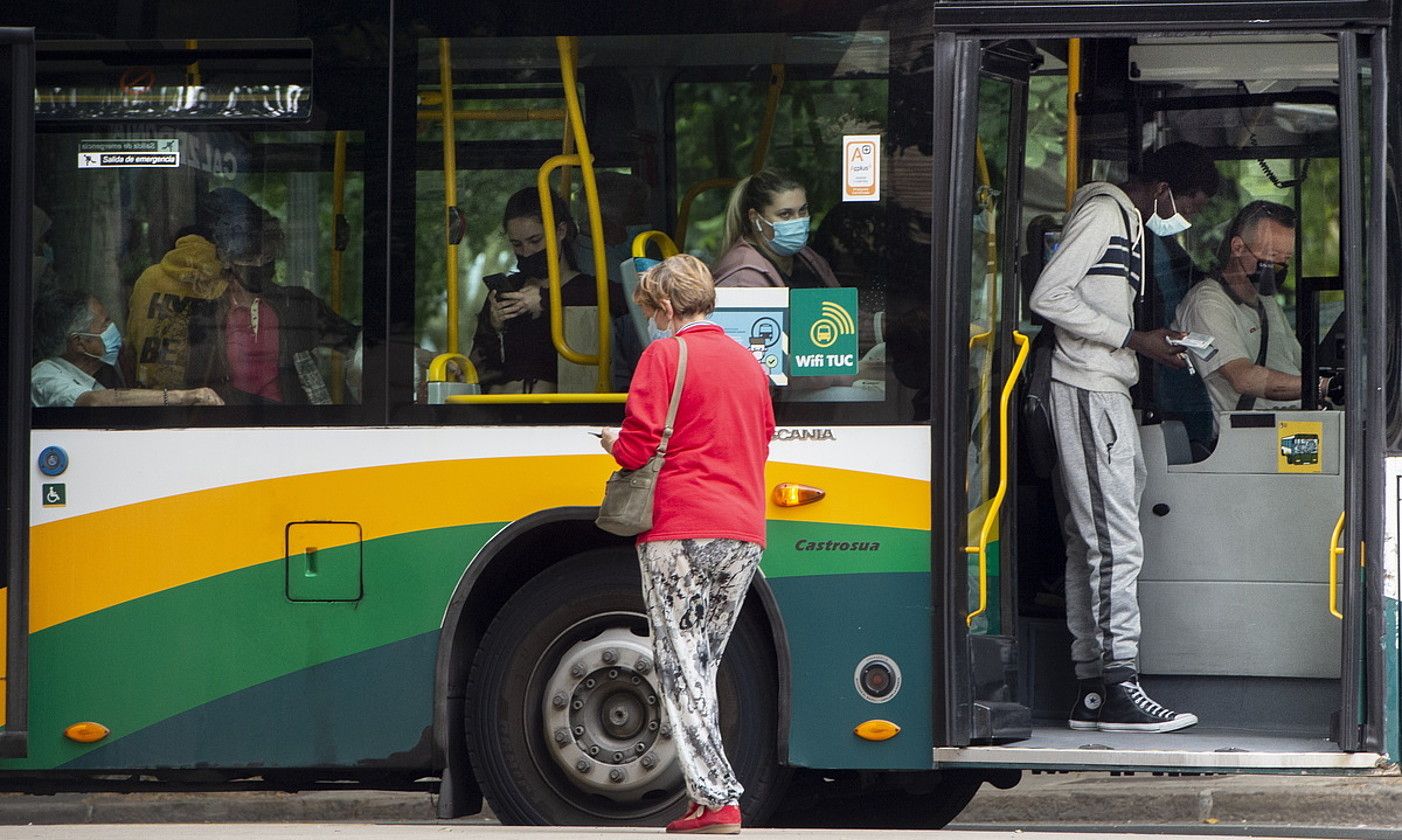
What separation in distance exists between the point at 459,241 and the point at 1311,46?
2963mm

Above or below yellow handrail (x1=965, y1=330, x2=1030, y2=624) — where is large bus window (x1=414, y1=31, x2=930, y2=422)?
above

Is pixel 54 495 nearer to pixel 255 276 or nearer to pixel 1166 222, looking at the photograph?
pixel 255 276

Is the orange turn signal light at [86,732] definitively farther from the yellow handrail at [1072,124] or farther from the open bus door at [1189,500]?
the yellow handrail at [1072,124]

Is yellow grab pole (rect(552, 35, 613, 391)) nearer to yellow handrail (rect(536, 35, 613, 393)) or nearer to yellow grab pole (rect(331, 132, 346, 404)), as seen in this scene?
yellow handrail (rect(536, 35, 613, 393))

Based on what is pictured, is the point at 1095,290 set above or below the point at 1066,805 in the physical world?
above

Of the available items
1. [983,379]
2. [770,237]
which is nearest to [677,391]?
[770,237]

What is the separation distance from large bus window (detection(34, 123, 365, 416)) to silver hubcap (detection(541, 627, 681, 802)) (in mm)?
1170

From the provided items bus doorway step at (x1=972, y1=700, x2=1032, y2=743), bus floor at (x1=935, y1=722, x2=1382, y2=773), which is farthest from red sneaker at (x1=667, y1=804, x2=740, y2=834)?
bus doorway step at (x1=972, y1=700, x2=1032, y2=743)

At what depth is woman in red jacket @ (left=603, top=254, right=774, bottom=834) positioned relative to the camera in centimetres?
552

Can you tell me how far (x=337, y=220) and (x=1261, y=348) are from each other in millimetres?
3211

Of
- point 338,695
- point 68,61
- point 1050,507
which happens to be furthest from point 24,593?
point 1050,507

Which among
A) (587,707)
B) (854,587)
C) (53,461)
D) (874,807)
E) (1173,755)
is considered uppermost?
(53,461)

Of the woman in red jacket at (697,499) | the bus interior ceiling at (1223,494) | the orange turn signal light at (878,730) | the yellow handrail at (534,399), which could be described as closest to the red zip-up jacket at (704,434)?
the woman in red jacket at (697,499)

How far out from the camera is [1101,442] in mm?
6367
